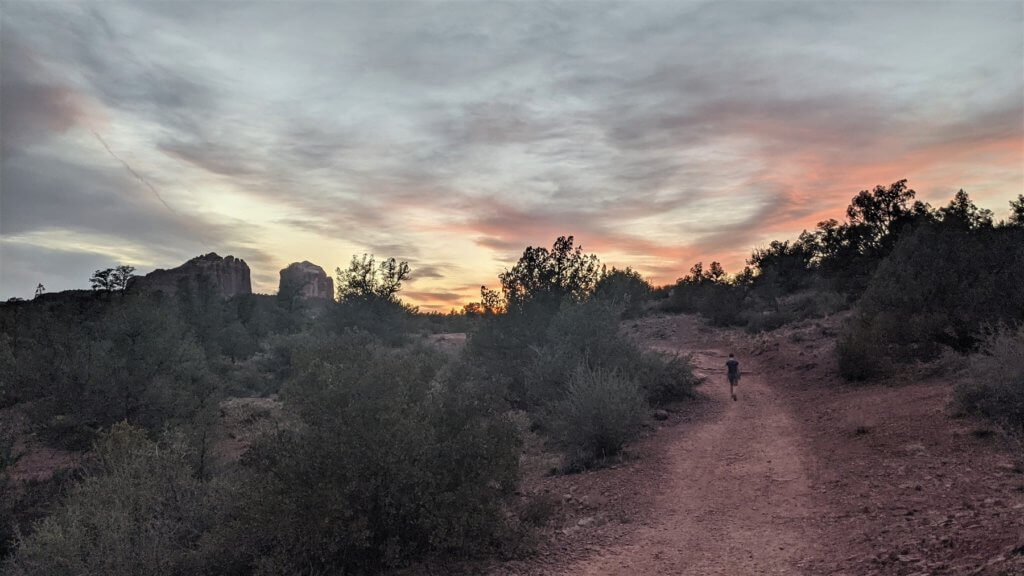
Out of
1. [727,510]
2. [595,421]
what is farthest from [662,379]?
[727,510]

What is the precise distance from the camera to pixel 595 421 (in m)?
13.5

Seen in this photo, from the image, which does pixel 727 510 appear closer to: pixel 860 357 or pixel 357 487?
pixel 357 487

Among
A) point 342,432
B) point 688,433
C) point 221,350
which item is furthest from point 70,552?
point 221,350

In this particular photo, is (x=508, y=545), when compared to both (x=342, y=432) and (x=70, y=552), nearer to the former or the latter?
(x=342, y=432)

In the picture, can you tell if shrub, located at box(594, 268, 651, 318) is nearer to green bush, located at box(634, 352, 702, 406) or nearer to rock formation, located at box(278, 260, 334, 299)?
green bush, located at box(634, 352, 702, 406)

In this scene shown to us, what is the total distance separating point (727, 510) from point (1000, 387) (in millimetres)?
5405

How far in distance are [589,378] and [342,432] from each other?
25.4 feet

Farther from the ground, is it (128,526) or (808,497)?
(128,526)

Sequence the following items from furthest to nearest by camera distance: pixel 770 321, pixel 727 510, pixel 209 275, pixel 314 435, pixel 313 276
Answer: pixel 313 276 < pixel 209 275 < pixel 770 321 < pixel 727 510 < pixel 314 435

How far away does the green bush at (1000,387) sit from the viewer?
10.1m

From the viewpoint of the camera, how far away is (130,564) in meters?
7.17

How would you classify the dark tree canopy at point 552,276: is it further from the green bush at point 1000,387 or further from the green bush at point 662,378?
the green bush at point 1000,387

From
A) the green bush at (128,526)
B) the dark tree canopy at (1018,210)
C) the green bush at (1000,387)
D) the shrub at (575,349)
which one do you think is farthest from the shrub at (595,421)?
the dark tree canopy at (1018,210)

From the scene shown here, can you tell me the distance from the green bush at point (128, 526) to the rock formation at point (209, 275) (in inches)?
1609
